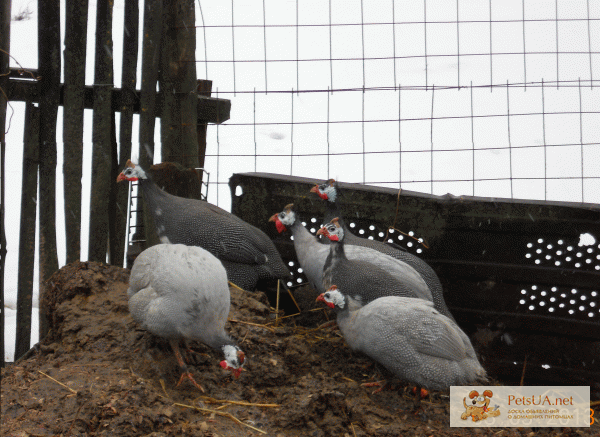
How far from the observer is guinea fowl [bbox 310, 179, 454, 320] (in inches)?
157

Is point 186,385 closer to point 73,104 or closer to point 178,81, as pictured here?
point 73,104

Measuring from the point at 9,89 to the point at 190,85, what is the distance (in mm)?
1206

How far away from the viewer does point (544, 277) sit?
413 cm

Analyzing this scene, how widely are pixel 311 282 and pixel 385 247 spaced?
0.60 meters

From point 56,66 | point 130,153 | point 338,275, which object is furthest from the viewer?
point 130,153

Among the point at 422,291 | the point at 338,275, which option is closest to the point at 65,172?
the point at 338,275

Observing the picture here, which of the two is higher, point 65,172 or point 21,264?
point 65,172

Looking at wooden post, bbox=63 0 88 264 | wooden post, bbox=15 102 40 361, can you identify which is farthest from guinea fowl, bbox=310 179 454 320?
wooden post, bbox=15 102 40 361

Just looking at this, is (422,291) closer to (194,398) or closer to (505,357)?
(505,357)

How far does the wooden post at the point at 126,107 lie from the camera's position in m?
4.27

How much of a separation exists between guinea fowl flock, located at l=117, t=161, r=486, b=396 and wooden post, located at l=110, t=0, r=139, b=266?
303 millimetres

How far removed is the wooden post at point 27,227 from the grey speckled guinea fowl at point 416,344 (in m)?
2.29

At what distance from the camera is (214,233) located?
3.96 metres

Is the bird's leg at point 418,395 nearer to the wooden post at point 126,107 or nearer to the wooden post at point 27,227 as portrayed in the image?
the wooden post at point 126,107
